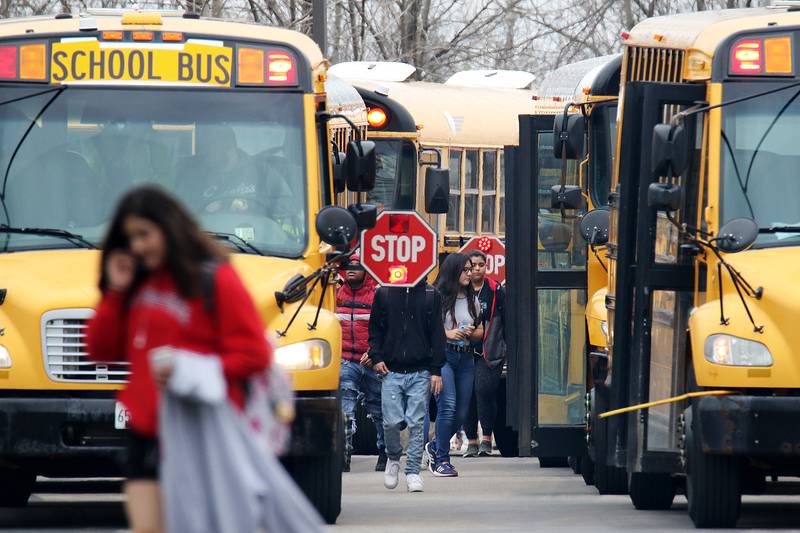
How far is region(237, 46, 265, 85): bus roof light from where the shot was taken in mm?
11016

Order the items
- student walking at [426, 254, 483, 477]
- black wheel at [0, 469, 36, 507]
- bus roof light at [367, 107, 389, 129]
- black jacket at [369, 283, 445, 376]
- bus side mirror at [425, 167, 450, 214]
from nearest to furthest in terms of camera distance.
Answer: black wheel at [0, 469, 36, 507] < black jacket at [369, 283, 445, 376] < student walking at [426, 254, 483, 477] < bus side mirror at [425, 167, 450, 214] < bus roof light at [367, 107, 389, 129]

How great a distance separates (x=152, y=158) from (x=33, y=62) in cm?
86

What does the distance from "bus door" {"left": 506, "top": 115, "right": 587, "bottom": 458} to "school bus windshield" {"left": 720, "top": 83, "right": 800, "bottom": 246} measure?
12.3ft

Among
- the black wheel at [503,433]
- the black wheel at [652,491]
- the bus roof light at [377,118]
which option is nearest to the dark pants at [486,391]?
the black wheel at [503,433]

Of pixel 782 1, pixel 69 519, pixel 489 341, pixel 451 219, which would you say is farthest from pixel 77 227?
pixel 451 219

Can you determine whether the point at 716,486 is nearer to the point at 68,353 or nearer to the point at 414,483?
the point at 68,353

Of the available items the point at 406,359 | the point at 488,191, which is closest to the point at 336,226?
the point at 406,359

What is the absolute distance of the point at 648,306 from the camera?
11.0 metres

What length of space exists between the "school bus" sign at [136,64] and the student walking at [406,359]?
3.32 meters

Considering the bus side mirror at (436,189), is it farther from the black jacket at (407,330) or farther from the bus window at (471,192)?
the bus window at (471,192)

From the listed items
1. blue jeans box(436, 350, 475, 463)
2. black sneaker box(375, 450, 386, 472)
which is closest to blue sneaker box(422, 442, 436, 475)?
blue jeans box(436, 350, 475, 463)

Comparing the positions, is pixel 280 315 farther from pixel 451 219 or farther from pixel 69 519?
pixel 451 219

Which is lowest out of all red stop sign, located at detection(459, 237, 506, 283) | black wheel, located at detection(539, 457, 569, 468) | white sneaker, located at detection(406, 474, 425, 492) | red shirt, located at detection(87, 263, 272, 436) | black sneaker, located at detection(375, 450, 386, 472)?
black wheel, located at detection(539, 457, 569, 468)

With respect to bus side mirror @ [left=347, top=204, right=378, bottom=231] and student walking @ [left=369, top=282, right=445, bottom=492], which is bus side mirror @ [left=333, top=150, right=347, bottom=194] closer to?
bus side mirror @ [left=347, top=204, right=378, bottom=231]
